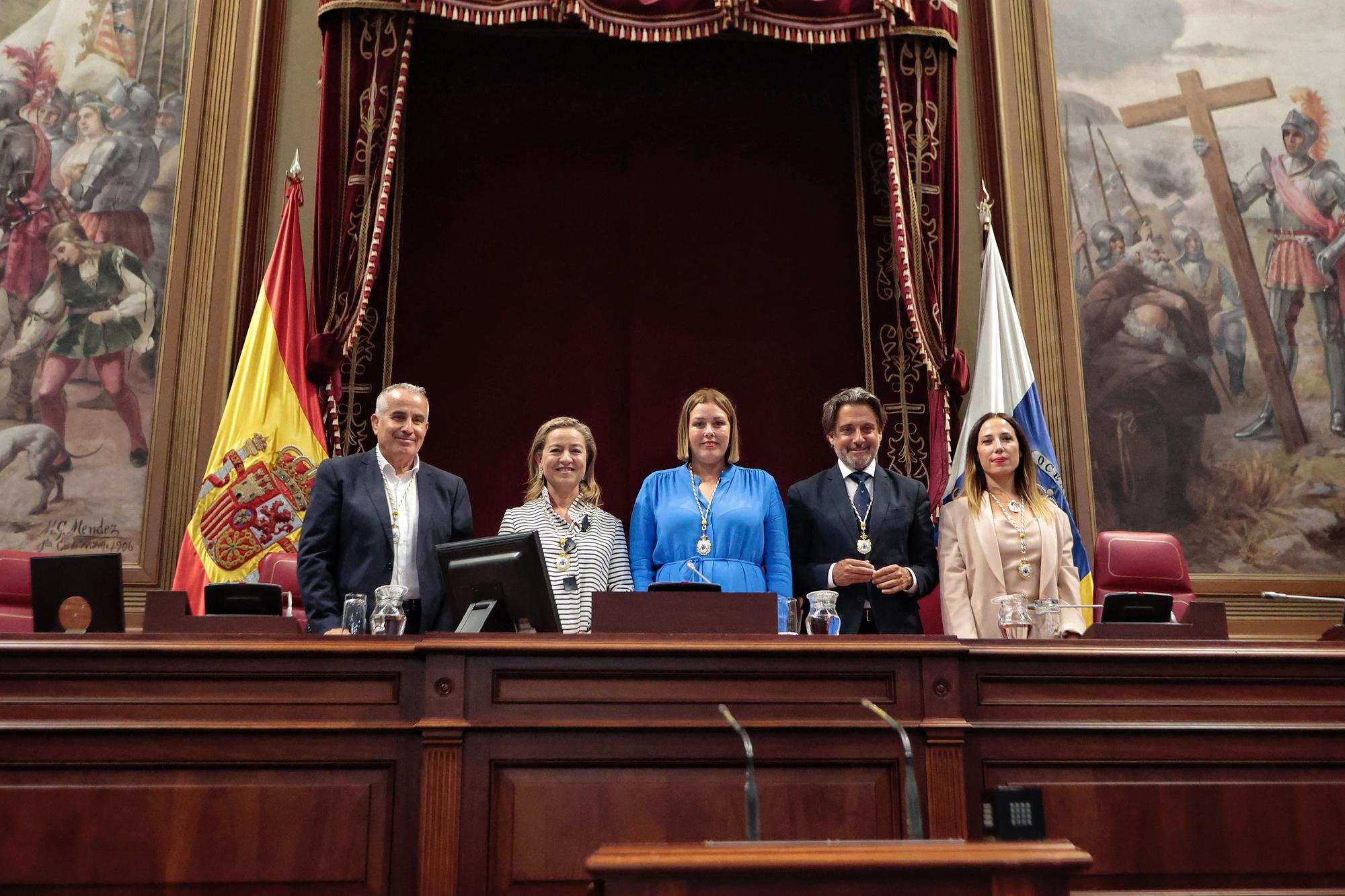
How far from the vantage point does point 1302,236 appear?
5465 mm

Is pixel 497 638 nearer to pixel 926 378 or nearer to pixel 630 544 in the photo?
pixel 630 544

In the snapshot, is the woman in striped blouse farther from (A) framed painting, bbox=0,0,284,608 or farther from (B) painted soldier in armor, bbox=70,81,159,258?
(B) painted soldier in armor, bbox=70,81,159,258

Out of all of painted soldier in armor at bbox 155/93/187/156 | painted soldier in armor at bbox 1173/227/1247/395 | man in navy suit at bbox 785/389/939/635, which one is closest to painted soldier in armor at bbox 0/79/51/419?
painted soldier in armor at bbox 155/93/187/156

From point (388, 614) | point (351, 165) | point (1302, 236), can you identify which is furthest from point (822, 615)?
point (1302, 236)

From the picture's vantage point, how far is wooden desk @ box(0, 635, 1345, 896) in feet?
8.25

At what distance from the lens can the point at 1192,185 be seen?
5523 millimetres

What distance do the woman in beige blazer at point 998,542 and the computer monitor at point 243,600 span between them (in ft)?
5.86

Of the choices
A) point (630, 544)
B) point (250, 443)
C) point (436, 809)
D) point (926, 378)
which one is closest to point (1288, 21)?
point (926, 378)

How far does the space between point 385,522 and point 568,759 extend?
3.65 feet

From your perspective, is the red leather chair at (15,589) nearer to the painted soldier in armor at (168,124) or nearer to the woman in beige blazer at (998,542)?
the painted soldier in armor at (168,124)

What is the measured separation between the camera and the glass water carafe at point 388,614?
9.63 ft

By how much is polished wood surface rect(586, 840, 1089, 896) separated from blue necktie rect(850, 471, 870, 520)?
2.12 m

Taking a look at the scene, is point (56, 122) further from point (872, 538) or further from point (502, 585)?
point (872, 538)
